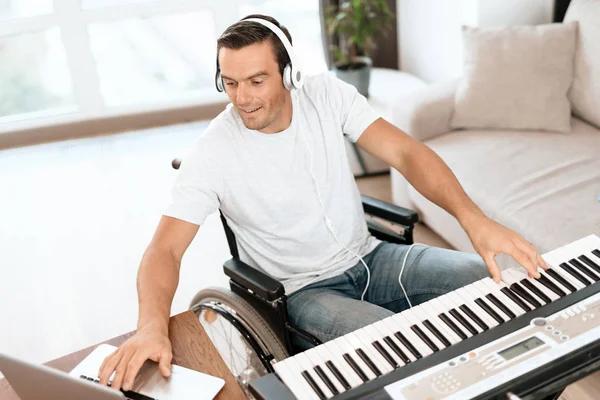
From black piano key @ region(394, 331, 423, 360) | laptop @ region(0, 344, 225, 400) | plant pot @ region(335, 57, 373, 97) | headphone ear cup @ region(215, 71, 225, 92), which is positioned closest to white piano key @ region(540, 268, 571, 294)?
black piano key @ region(394, 331, 423, 360)

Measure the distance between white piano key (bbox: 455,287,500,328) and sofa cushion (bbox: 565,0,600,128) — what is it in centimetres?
174

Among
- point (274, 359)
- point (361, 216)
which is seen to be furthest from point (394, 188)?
point (274, 359)

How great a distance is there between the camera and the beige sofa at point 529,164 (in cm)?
225

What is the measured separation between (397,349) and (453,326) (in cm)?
12

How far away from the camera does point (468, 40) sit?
9.56ft

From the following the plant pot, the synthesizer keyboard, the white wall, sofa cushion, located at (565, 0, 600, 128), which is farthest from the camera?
the plant pot

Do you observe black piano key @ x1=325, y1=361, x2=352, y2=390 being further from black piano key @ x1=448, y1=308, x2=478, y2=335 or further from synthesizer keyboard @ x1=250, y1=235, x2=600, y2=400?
black piano key @ x1=448, y1=308, x2=478, y2=335

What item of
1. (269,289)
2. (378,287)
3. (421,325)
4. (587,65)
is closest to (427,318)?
(421,325)

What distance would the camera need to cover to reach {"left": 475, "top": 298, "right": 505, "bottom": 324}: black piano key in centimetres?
126

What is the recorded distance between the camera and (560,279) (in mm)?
1336

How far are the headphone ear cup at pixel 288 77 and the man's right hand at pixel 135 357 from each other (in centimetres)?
74

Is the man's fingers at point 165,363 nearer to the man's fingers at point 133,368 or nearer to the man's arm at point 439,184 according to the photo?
the man's fingers at point 133,368

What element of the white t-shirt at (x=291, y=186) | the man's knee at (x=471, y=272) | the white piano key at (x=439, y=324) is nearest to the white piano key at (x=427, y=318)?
the white piano key at (x=439, y=324)

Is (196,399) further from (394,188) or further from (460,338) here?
(394,188)
